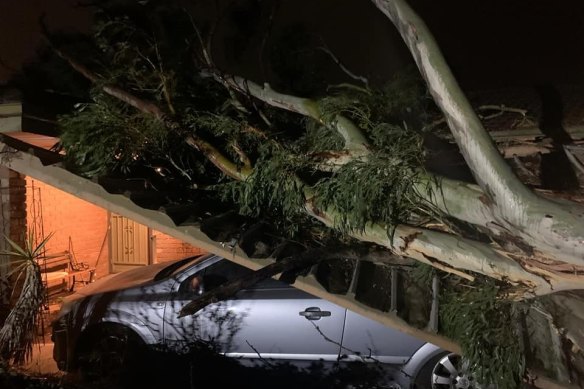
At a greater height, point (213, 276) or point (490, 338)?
point (213, 276)

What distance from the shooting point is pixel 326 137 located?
4871 millimetres

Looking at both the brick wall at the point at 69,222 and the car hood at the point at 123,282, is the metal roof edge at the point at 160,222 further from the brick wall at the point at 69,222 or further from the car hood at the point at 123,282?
the brick wall at the point at 69,222

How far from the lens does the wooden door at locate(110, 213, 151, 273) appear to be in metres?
10.4

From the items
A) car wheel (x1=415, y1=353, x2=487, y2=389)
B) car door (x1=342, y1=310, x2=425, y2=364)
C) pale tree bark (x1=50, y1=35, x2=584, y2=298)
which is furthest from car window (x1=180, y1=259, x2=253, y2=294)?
car wheel (x1=415, y1=353, x2=487, y2=389)

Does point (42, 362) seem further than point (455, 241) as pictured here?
Yes

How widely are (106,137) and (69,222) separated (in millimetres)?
4817

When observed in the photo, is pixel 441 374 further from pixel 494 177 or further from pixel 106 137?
pixel 106 137

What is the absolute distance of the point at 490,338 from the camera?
434 centimetres

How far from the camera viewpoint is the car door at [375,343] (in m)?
5.11

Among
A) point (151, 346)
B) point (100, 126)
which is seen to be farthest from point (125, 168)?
point (151, 346)

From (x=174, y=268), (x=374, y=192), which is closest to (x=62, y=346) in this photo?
(x=174, y=268)

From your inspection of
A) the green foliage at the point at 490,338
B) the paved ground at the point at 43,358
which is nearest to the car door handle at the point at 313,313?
the green foliage at the point at 490,338

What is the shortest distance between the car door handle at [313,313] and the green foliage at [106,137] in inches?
85.2

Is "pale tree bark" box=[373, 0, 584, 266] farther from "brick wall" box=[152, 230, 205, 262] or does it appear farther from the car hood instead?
"brick wall" box=[152, 230, 205, 262]
